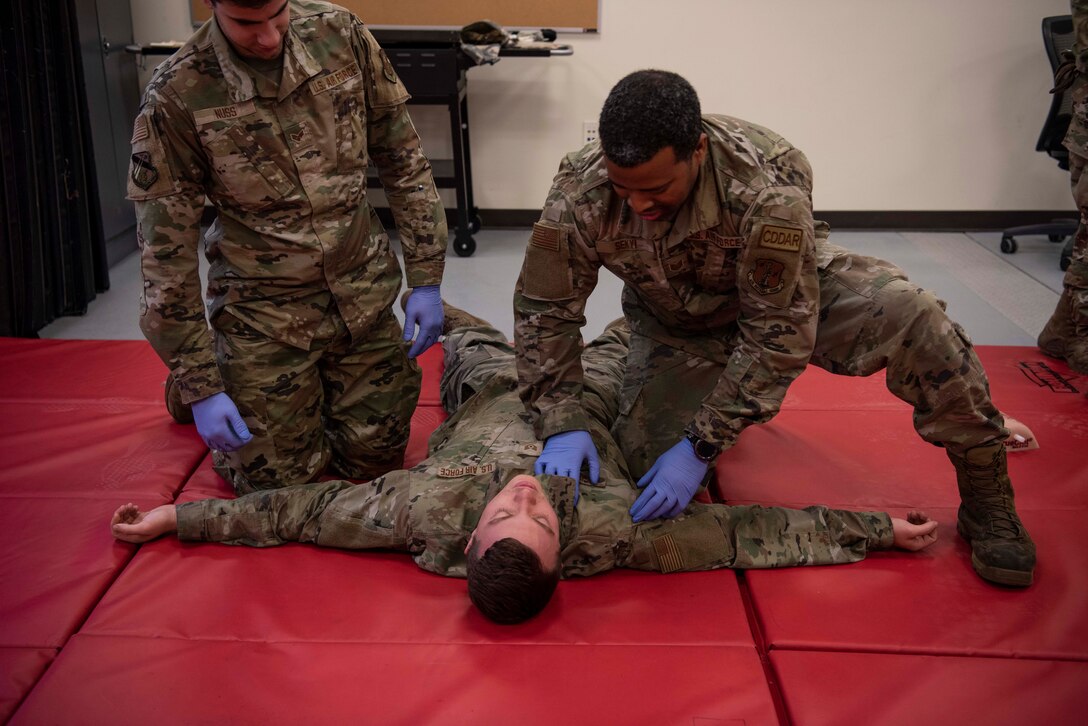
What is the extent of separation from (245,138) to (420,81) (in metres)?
2.33

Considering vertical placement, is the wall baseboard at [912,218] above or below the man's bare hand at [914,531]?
above

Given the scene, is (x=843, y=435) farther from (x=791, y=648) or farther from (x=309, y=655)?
(x=309, y=655)

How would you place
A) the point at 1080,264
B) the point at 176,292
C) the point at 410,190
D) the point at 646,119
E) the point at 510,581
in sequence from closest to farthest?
the point at 646,119 → the point at 510,581 → the point at 176,292 → the point at 410,190 → the point at 1080,264

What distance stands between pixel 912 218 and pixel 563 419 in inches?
142

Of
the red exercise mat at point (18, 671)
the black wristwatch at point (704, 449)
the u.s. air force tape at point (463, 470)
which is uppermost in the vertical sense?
the black wristwatch at point (704, 449)

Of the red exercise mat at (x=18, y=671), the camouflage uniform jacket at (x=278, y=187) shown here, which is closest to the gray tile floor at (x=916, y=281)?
the camouflage uniform jacket at (x=278, y=187)

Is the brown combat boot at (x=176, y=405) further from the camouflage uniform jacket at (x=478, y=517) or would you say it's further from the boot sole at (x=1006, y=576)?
the boot sole at (x=1006, y=576)

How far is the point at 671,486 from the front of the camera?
2016mm

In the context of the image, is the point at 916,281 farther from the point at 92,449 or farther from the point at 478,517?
the point at 92,449

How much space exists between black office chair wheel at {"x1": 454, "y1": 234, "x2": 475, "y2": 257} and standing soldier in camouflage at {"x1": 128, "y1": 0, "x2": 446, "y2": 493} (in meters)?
2.06

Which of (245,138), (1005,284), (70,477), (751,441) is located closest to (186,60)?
(245,138)

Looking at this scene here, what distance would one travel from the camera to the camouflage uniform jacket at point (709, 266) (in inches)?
74.9

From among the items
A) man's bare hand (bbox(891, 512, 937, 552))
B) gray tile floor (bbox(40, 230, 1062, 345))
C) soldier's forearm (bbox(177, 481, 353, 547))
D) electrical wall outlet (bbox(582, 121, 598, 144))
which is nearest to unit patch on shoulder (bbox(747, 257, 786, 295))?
man's bare hand (bbox(891, 512, 937, 552))

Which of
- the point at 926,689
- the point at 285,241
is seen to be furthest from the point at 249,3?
the point at 926,689
